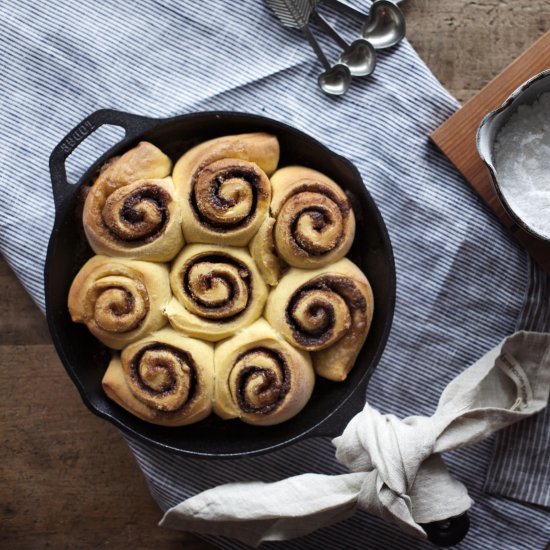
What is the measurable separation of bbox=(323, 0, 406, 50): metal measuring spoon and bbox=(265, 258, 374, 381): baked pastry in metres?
0.48

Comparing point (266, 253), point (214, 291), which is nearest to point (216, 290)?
point (214, 291)

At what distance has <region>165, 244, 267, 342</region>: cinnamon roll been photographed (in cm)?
130

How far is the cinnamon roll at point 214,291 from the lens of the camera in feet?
4.27

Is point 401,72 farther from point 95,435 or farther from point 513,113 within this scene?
point 95,435

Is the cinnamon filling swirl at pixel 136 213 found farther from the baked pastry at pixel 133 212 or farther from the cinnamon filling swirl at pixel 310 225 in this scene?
the cinnamon filling swirl at pixel 310 225

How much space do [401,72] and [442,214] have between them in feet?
0.96

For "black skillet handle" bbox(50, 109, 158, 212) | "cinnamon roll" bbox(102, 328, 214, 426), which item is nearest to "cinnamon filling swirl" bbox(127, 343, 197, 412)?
"cinnamon roll" bbox(102, 328, 214, 426)

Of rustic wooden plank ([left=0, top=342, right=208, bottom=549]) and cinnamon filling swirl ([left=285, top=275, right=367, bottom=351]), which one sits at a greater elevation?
cinnamon filling swirl ([left=285, top=275, right=367, bottom=351])

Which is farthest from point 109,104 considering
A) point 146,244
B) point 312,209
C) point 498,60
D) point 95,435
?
point 498,60

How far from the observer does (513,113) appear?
4.67 feet

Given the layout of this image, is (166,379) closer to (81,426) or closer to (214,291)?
(214,291)

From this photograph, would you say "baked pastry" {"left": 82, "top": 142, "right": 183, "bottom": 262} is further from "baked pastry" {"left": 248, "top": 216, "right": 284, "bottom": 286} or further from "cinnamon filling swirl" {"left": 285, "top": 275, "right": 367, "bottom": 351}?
"cinnamon filling swirl" {"left": 285, "top": 275, "right": 367, "bottom": 351}

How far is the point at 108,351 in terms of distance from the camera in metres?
1.44

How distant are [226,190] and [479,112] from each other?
55 centimetres
